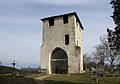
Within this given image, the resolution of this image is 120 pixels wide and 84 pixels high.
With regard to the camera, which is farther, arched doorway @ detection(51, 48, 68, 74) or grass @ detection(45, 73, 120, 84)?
arched doorway @ detection(51, 48, 68, 74)

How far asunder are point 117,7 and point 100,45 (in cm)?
4694

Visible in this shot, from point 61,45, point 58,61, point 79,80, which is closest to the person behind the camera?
point 79,80

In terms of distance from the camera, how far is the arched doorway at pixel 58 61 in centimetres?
6195

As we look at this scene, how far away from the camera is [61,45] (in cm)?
6034

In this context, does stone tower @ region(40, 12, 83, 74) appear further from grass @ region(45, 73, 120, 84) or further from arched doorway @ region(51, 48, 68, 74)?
grass @ region(45, 73, 120, 84)

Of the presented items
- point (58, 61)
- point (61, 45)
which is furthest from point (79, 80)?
point (58, 61)

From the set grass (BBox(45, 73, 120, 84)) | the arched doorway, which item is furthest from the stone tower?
grass (BBox(45, 73, 120, 84))

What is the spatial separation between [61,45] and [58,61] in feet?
16.2

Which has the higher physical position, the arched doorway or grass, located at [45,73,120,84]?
the arched doorway

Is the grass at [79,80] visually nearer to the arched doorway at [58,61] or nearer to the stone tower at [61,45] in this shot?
the stone tower at [61,45]

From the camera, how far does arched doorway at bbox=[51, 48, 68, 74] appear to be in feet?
203

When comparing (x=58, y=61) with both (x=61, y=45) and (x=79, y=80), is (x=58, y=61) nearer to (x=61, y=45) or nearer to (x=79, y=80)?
(x=61, y=45)

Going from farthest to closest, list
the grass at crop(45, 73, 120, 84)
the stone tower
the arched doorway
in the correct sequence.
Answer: the arched doorway
the stone tower
the grass at crop(45, 73, 120, 84)

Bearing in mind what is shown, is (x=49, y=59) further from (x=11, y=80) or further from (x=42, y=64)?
(x=11, y=80)
